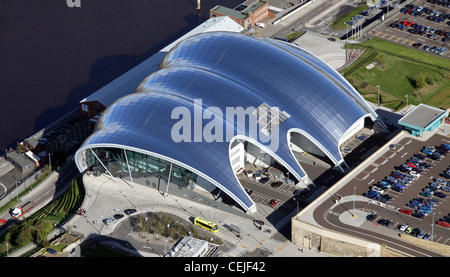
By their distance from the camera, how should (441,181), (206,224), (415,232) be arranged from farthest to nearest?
(441,181), (206,224), (415,232)

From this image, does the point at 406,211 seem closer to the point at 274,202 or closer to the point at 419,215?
the point at 419,215

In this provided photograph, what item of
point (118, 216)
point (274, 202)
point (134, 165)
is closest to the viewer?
point (118, 216)

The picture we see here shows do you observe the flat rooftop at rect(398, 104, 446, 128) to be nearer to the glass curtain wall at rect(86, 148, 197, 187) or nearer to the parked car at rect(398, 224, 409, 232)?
the parked car at rect(398, 224, 409, 232)

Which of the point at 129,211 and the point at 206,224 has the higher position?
the point at 206,224

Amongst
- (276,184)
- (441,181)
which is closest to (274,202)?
(276,184)

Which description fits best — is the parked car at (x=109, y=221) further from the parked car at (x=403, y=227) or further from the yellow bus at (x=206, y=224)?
the parked car at (x=403, y=227)

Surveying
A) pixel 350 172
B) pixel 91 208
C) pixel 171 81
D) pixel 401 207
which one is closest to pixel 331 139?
pixel 350 172

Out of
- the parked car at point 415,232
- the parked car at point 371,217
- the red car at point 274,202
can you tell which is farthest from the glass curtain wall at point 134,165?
the parked car at point 415,232
